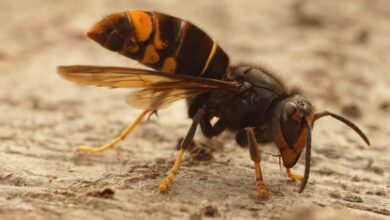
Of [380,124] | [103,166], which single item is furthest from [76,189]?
[380,124]

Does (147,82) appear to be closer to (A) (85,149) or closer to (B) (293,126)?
(B) (293,126)

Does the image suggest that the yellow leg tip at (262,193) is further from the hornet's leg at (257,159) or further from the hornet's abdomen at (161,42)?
the hornet's abdomen at (161,42)

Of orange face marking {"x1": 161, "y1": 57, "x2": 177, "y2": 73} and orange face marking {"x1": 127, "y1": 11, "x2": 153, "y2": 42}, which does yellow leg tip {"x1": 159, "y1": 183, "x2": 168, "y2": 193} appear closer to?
orange face marking {"x1": 161, "y1": 57, "x2": 177, "y2": 73}

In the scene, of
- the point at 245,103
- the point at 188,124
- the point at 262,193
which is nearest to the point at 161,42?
the point at 245,103

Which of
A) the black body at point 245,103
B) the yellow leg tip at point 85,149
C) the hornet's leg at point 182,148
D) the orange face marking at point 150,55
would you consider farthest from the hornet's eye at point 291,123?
the yellow leg tip at point 85,149

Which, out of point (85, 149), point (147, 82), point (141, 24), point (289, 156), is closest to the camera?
point (147, 82)

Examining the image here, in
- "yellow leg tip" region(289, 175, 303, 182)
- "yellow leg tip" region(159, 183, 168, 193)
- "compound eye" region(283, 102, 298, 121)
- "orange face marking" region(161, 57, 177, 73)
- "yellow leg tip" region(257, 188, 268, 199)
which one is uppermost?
"orange face marking" region(161, 57, 177, 73)

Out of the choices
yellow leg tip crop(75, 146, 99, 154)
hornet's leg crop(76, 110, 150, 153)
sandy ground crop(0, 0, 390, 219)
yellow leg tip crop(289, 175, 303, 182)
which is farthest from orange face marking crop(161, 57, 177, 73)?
yellow leg tip crop(289, 175, 303, 182)
